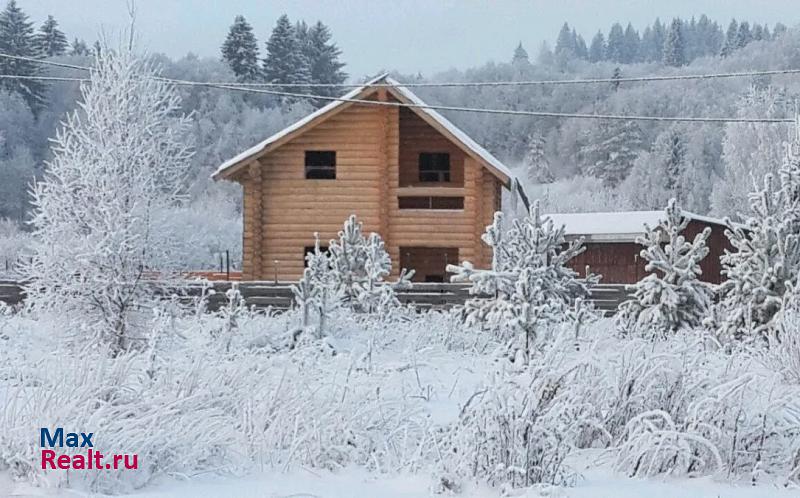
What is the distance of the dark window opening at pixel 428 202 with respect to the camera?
27.5 m

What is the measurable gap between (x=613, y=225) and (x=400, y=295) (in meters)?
13.1

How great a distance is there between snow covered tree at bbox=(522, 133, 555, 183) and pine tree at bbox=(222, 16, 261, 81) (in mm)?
31905

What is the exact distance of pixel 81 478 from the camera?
17.3 ft

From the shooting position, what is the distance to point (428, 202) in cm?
2781

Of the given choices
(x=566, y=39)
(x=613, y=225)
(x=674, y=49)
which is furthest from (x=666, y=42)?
(x=613, y=225)

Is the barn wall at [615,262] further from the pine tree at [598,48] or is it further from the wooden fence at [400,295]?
the pine tree at [598,48]

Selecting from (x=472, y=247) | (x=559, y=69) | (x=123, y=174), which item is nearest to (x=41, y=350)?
(x=123, y=174)

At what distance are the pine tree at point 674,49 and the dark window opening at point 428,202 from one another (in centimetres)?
12005

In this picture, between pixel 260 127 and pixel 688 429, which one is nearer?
pixel 688 429

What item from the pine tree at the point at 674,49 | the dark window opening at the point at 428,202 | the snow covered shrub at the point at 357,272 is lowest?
the snow covered shrub at the point at 357,272

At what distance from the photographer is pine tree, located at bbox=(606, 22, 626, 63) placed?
17016cm

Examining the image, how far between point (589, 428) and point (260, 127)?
76.0m

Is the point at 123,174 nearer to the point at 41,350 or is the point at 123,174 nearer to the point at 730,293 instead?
the point at 41,350

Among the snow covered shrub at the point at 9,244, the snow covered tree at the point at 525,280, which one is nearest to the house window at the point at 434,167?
the snow covered tree at the point at 525,280
